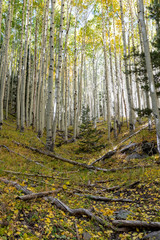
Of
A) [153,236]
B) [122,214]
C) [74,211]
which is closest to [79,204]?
[74,211]

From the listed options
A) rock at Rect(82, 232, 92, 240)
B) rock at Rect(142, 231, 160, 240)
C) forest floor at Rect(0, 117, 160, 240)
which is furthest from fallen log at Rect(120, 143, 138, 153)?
rock at Rect(82, 232, 92, 240)

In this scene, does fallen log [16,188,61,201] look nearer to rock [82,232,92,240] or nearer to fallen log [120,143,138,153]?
rock [82,232,92,240]

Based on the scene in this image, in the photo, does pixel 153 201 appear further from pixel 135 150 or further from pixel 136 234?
pixel 135 150

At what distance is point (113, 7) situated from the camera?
13.6m

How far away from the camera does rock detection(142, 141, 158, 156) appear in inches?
284

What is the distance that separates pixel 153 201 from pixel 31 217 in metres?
2.75

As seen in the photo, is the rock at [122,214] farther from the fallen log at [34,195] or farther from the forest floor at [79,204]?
the fallen log at [34,195]

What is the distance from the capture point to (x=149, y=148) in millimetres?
7418

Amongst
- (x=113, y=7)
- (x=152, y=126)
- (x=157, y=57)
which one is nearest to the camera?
(x=157, y=57)

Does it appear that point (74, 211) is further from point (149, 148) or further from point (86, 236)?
point (149, 148)

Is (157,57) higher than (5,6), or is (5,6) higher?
(5,6)

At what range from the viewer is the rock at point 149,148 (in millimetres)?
7220

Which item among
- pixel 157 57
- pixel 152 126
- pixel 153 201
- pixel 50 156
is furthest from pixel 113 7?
pixel 153 201

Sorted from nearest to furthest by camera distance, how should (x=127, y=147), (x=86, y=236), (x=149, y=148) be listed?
(x=86, y=236) → (x=149, y=148) → (x=127, y=147)
